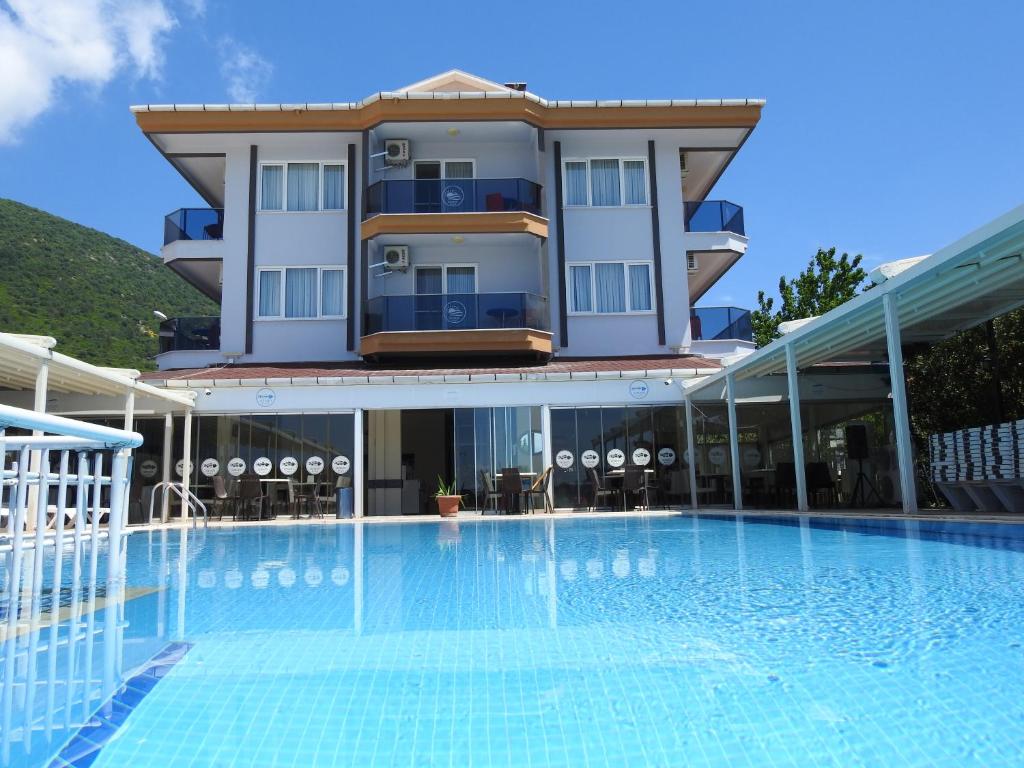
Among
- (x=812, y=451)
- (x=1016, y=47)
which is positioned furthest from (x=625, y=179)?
(x=1016, y=47)

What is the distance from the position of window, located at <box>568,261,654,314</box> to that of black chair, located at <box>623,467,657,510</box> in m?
4.93

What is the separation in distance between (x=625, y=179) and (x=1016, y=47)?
1077cm

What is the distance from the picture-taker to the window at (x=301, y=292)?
68.5 ft

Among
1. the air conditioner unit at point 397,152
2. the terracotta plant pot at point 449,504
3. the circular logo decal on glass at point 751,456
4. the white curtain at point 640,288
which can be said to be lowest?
the terracotta plant pot at point 449,504

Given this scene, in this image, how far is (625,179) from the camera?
21.7 meters

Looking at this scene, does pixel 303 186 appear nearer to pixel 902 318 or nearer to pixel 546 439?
pixel 546 439

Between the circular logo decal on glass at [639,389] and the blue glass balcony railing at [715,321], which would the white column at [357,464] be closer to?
the circular logo decal on glass at [639,389]

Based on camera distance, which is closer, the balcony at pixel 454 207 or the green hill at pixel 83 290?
the balcony at pixel 454 207

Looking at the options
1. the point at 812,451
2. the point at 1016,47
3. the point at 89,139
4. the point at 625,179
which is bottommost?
the point at 812,451

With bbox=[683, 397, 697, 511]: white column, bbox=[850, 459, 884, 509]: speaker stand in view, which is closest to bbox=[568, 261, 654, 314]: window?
bbox=[683, 397, 697, 511]: white column

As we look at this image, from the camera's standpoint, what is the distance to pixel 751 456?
1805cm

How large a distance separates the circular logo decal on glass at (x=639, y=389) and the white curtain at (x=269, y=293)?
8920 millimetres

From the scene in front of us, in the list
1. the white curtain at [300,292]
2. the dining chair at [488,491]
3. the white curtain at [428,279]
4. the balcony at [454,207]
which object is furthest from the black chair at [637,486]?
the white curtain at [300,292]

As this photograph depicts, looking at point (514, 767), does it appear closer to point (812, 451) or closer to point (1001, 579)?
point (1001, 579)
